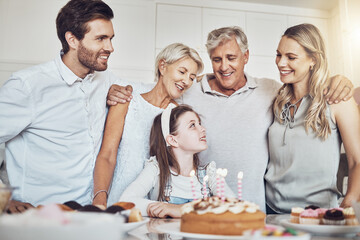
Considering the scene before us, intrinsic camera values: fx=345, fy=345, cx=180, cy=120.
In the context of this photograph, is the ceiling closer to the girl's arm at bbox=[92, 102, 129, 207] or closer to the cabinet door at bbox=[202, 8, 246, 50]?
the cabinet door at bbox=[202, 8, 246, 50]

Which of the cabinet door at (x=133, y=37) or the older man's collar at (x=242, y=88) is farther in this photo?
the cabinet door at (x=133, y=37)

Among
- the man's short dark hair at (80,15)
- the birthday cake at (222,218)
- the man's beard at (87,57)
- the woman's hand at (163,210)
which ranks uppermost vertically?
the man's short dark hair at (80,15)

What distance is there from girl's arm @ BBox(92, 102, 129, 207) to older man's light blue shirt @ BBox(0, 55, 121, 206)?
0.05 m

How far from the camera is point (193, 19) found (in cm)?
454

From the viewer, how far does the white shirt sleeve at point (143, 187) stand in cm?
157

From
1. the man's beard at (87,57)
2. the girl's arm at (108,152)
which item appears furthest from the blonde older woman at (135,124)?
the man's beard at (87,57)

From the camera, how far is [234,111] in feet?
7.37

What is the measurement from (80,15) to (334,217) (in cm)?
164

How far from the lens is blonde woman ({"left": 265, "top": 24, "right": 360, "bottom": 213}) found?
70.7 inches

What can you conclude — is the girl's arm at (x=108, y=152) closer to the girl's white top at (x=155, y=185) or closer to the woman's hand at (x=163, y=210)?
the girl's white top at (x=155, y=185)

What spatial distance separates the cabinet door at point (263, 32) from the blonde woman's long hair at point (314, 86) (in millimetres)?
2737

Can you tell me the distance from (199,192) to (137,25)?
118 inches

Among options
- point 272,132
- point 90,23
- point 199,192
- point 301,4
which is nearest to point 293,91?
point 272,132

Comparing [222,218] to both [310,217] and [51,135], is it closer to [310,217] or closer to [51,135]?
[310,217]
